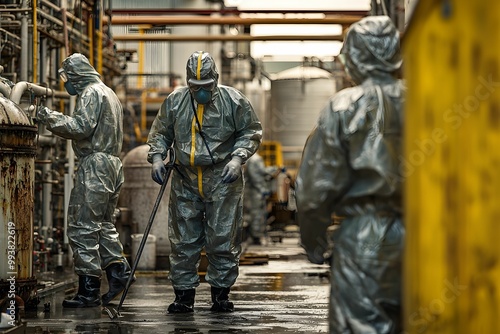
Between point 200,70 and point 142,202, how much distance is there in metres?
5.22

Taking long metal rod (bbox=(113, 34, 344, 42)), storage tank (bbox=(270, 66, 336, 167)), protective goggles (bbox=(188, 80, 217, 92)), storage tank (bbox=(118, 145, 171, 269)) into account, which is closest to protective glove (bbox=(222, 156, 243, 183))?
protective goggles (bbox=(188, 80, 217, 92))

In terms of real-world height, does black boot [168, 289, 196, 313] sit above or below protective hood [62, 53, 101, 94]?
below

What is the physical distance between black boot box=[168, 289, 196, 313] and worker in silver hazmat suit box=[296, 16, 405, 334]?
11.7 feet

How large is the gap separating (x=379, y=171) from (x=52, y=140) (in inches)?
316

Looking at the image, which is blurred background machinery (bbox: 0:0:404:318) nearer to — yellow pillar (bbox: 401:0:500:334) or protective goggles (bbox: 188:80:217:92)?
protective goggles (bbox: 188:80:217:92)

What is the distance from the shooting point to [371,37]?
4.85 m

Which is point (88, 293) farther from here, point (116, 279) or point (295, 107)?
point (295, 107)

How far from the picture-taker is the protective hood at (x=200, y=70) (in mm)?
8219

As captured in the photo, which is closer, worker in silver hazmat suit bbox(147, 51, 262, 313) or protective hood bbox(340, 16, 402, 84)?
protective hood bbox(340, 16, 402, 84)

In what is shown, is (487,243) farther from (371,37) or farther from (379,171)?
(371,37)

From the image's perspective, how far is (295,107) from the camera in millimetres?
36406

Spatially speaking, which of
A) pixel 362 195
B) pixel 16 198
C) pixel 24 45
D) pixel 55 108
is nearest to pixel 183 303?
pixel 16 198

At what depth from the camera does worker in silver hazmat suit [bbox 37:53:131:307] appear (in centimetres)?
871

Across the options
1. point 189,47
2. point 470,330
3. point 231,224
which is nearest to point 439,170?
point 470,330
